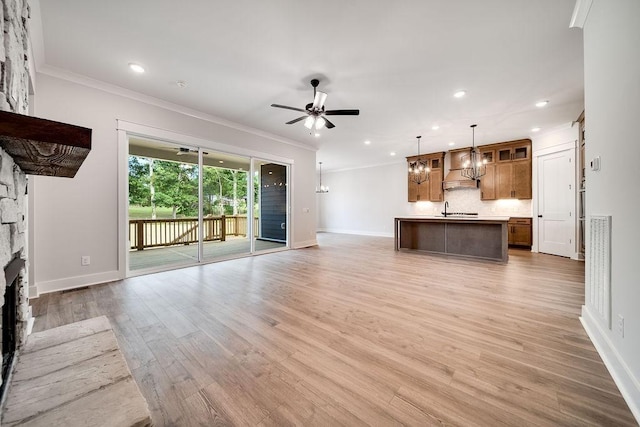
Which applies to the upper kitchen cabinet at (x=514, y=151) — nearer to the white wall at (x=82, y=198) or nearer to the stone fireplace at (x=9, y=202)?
the white wall at (x=82, y=198)

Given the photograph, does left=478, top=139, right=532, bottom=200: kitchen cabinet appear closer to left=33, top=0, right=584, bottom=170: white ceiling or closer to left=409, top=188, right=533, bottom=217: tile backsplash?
left=409, top=188, right=533, bottom=217: tile backsplash

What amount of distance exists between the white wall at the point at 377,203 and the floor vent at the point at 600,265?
5582mm

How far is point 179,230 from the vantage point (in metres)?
6.64

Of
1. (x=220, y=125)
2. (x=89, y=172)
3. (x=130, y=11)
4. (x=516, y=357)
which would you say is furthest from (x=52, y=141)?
(x=220, y=125)

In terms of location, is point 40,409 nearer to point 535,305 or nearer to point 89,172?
point 89,172

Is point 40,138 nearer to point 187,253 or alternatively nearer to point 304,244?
point 187,253

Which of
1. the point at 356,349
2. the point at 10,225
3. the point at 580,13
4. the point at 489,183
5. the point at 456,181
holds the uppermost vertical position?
the point at 580,13

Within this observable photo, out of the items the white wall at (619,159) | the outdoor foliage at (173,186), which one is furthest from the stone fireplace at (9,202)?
the white wall at (619,159)

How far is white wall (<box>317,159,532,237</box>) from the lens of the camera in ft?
24.1

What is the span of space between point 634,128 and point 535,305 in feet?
6.65

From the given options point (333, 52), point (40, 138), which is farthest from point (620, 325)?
point (333, 52)

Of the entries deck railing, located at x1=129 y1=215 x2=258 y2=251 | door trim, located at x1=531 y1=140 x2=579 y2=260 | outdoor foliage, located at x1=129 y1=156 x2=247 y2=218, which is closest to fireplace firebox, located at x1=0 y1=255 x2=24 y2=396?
outdoor foliage, located at x1=129 y1=156 x2=247 y2=218

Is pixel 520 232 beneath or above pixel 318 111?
beneath

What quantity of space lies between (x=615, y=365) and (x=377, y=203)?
8324mm
